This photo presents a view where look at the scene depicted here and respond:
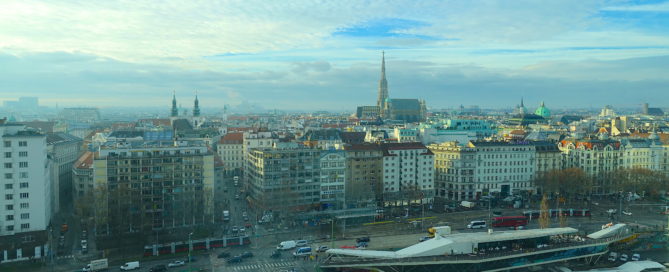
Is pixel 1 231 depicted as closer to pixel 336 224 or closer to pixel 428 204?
pixel 336 224

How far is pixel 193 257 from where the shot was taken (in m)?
56.9

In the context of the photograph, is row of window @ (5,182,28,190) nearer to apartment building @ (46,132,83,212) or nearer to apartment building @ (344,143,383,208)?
apartment building @ (46,132,83,212)

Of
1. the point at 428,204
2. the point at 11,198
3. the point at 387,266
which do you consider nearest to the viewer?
the point at 387,266

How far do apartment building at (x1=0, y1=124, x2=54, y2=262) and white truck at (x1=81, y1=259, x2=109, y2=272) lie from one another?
27.7 ft

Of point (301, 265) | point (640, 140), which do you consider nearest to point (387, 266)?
point (301, 265)

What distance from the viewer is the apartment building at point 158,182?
65.2 meters

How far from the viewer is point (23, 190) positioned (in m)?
58.8

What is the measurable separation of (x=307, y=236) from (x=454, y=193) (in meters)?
35.3

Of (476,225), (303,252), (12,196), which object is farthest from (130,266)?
(476,225)

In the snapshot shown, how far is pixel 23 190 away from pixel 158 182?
14.8m

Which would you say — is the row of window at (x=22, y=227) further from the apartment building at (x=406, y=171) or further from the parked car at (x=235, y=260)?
the apartment building at (x=406, y=171)

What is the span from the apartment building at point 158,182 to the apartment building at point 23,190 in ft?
21.1

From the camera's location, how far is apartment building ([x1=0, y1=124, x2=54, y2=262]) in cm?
5733

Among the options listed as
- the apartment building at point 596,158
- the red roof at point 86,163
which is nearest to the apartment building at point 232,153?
the red roof at point 86,163
